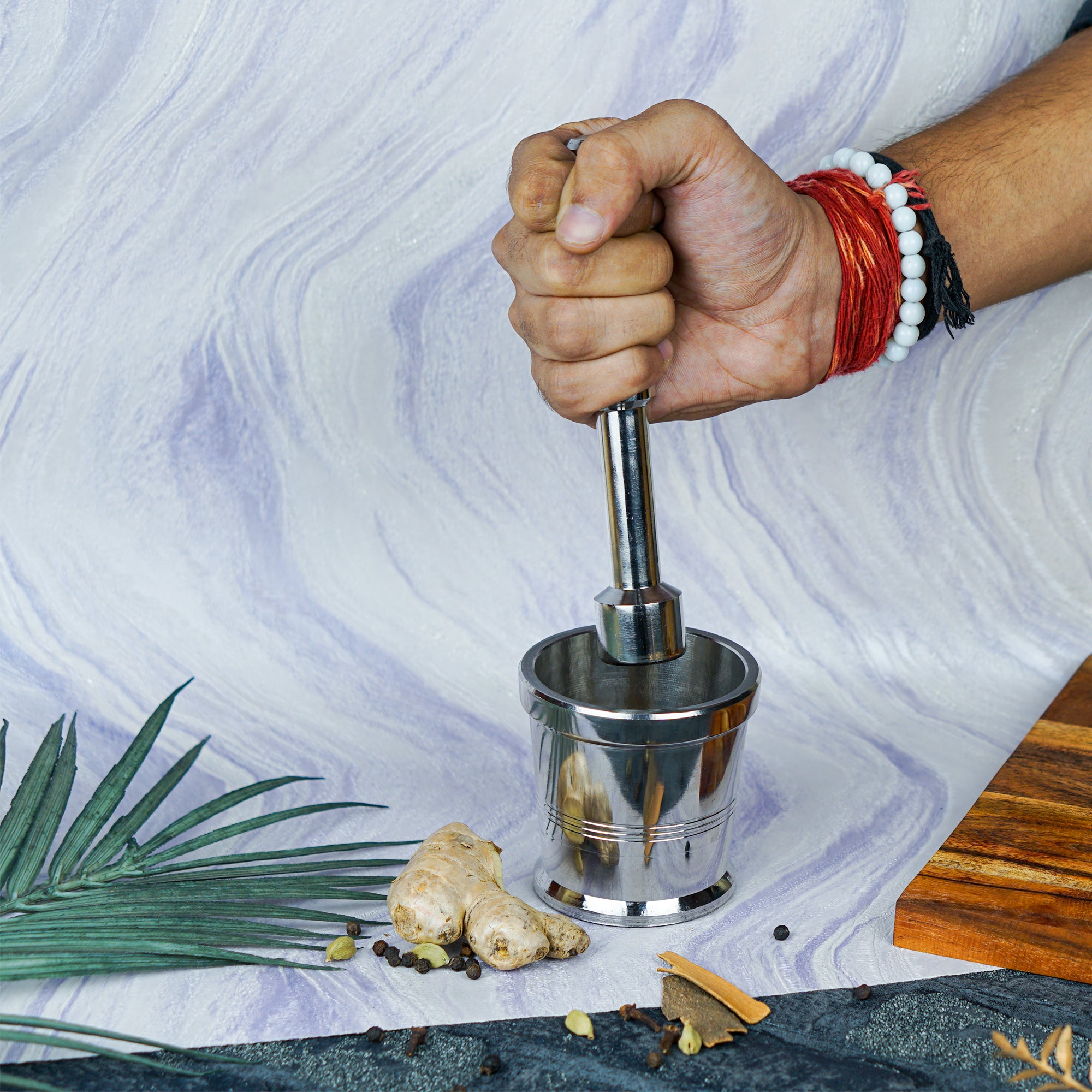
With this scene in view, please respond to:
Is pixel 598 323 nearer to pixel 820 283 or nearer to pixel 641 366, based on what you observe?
pixel 641 366

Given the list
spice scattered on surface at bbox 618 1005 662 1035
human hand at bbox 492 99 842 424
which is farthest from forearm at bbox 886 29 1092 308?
spice scattered on surface at bbox 618 1005 662 1035

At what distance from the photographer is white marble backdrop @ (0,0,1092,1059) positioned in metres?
1.31

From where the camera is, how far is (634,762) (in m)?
0.86

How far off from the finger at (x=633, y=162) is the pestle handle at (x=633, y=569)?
0.17 feet

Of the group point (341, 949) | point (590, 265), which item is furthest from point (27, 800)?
point (590, 265)

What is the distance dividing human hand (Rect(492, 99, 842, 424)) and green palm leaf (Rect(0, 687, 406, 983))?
38 centimetres

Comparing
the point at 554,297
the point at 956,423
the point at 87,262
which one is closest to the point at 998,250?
the point at 956,423

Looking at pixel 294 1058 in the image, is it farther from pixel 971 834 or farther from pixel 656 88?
pixel 656 88

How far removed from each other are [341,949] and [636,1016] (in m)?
0.20

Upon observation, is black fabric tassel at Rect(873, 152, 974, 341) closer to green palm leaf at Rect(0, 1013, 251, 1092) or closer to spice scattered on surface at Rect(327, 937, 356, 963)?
spice scattered on surface at Rect(327, 937, 356, 963)

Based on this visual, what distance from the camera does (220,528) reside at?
1377mm

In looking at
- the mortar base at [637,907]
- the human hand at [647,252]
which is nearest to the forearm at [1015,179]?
the human hand at [647,252]

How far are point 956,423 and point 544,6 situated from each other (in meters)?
0.61

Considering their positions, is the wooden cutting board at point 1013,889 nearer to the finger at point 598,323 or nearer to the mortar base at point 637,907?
the mortar base at point 637,907
